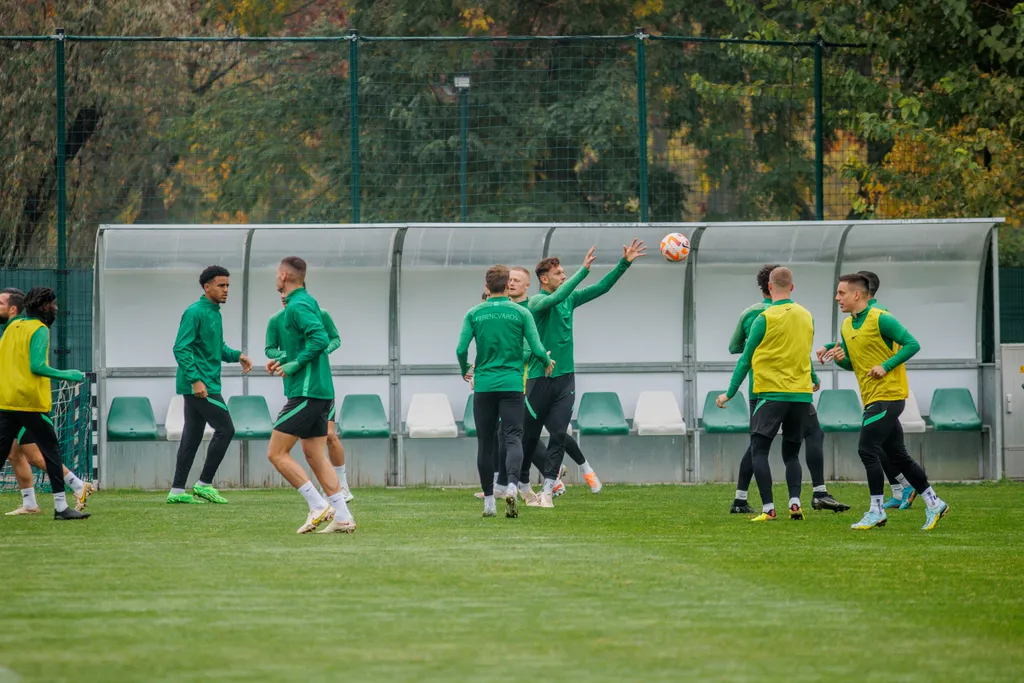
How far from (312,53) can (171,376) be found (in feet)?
26.5

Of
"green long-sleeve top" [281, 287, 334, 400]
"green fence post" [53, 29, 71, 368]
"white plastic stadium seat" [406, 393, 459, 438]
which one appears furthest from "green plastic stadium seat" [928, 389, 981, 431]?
"green fence post" [53, 29, 71, 368]

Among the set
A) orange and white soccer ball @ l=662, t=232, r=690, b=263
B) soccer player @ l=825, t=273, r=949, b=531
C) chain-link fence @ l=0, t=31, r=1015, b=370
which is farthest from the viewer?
chain-link fence @ l=0, t=31, r=1015, b=370

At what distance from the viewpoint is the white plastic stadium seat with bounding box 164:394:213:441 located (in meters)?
14.7

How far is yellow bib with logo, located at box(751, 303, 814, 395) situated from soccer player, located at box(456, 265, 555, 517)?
1420 millimetres

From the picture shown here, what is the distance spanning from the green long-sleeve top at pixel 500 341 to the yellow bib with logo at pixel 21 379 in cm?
282

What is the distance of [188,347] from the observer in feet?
39.5

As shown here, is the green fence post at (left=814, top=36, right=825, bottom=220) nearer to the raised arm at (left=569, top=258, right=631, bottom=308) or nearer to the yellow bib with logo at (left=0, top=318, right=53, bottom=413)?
the raised arm at (left=569, top=258, right=631, bottom=308)

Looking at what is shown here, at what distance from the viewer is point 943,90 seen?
60.0ft

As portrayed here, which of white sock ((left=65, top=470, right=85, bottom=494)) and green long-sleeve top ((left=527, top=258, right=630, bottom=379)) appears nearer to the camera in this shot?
white sock ((left=65, top=470, right=85, bottom=494))

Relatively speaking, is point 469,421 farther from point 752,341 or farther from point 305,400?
point 305,400

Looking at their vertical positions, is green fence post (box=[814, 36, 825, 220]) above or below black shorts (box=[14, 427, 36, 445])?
above

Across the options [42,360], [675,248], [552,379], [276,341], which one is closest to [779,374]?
[552,379]

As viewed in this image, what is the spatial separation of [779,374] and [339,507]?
3.03m

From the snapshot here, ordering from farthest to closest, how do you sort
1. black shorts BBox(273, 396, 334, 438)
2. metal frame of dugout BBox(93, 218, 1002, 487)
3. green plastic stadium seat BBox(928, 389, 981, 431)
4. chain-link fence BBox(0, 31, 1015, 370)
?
chain-link fence BBox(0, 31, 1015, 370) < green plastic stadium seat BBox(928, 389, 981, 431) < metal frame of dugout BBox(93, 218, 1002, 487) < black shorts BBox(273, 396, 334, 438)
